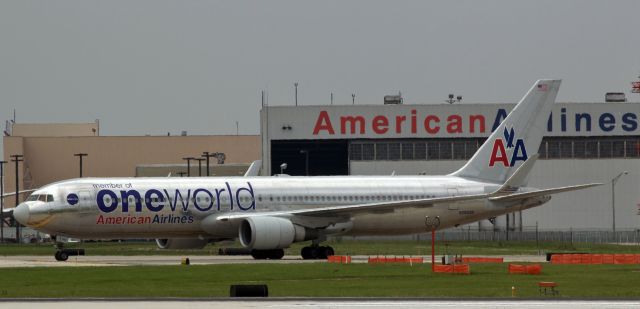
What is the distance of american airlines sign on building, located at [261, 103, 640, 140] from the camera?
114062 mm

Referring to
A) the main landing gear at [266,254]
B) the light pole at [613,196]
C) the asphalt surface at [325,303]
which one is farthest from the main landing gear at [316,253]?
the light pole at [613,196]

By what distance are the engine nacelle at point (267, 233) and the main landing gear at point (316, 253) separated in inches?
31.3

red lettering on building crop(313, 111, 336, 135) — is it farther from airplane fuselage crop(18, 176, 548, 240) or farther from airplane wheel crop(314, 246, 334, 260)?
airplane wheel crop(314, 246, 334, 260)

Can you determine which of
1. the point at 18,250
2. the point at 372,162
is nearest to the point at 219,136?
the point at 372,162

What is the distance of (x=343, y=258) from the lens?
62.3 meters

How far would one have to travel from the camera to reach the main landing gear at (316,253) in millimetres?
65375

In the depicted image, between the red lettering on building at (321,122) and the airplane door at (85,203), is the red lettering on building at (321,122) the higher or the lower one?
the higher one

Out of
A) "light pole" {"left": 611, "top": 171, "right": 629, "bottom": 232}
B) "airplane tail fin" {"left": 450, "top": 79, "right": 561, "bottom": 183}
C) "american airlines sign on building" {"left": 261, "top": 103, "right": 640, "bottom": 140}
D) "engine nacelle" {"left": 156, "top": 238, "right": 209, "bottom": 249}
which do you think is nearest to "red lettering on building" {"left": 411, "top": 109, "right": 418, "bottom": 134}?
"american airlines sign on building" {"left": 261, "top": 103, "right": 640, "bottom": 140}

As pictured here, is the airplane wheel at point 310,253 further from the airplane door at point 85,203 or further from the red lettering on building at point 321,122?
the red lettering on building at point 321,122

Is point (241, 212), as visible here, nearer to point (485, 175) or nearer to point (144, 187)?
point (144, 187)

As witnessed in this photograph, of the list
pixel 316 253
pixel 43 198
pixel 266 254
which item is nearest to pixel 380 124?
pixel 316 253

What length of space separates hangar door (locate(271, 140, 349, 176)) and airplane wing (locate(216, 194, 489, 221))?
1941 inches

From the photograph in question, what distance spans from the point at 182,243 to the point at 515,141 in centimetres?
1857

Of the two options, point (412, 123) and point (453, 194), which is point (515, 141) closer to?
point (453, 194)
